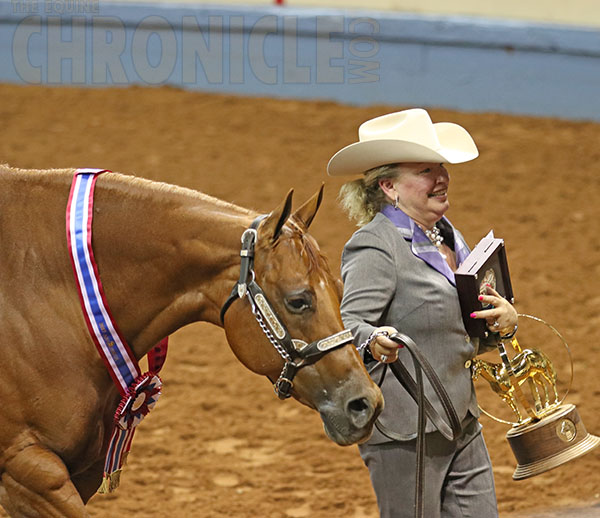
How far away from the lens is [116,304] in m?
3.06

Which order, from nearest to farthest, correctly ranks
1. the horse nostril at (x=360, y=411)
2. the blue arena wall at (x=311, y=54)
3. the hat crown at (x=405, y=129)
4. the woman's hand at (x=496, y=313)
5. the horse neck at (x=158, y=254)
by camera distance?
the horse nostril at (x=360, y=411) < the horse neck at (x=158, y=254) < the woman's hand at (x=496, y=313) < the hat crown at (x=405, y=129) < the blue arena wall at (x=311, y=54)

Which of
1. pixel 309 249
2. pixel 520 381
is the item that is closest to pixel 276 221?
pixel 309 249

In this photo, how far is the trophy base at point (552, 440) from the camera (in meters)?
3.30

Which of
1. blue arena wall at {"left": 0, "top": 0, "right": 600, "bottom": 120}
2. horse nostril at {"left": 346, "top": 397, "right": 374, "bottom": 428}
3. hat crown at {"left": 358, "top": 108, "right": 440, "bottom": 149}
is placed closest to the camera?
horse nostril at {"left": 346, "top": 397, "right": 374, "bottom": 428}

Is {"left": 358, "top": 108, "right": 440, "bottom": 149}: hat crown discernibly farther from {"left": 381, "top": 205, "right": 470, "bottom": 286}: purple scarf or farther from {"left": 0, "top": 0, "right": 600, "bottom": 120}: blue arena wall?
{"left": 0, "top": 0, "right": 600, "bottom": 120}: blue arena wall

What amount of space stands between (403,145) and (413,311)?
53cm

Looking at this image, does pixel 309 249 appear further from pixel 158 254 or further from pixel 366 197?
pixel 366 197

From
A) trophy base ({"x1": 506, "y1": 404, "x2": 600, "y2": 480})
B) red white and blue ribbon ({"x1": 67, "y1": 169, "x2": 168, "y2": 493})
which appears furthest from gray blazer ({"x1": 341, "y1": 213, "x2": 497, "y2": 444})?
red white and blue ribbon ({"x1": 67, "y1": 169, "x2": 168, "y2": 493})

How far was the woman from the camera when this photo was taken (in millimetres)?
3201

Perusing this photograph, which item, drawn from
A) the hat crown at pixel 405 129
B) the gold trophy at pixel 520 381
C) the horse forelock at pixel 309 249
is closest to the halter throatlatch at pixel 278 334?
the horse forelock at pixel 309 249

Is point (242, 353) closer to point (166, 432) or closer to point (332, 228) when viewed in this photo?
point (166, 432)

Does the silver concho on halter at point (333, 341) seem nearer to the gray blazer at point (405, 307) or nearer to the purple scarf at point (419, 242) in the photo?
the gray blazer at point (405, 307)

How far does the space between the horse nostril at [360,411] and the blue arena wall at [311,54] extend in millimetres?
7530

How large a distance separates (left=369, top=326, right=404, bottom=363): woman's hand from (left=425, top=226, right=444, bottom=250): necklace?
429 mm
